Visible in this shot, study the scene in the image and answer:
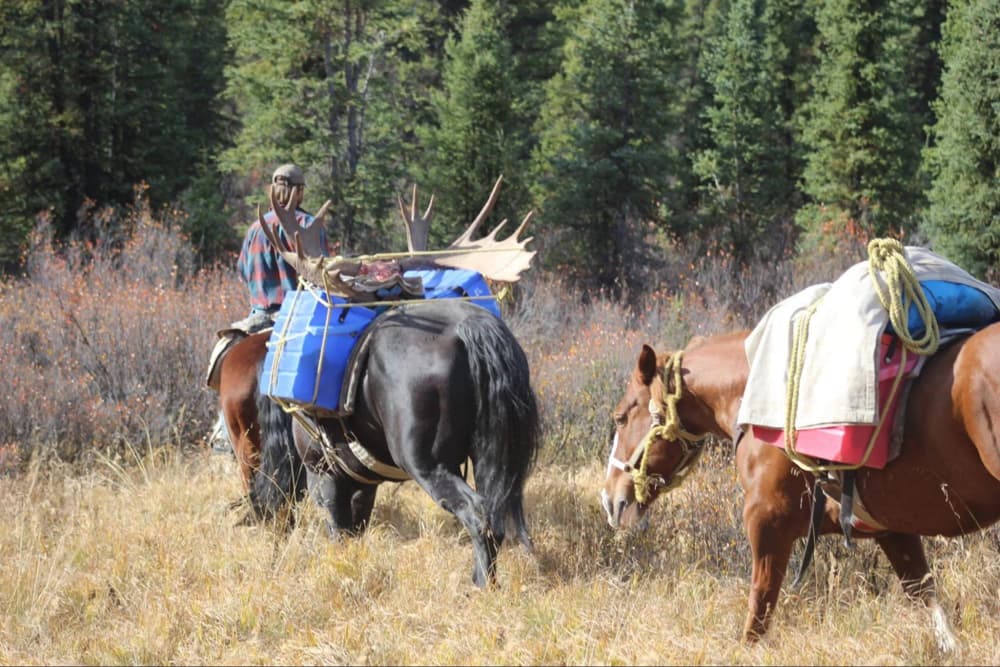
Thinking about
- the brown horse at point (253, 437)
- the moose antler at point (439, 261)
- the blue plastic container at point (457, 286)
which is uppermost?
the moose antler at point (439, 261)

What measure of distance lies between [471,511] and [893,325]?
205 centimetres

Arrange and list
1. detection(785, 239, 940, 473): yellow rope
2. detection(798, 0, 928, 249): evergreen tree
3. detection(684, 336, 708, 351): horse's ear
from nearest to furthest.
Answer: detection(785, 239, 940, 473): yellow rope < detection(684, 336, 708, 351): horse's ear < detection(798, 0, 928, 249): evergreen tree

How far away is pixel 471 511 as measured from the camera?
14.6 ft

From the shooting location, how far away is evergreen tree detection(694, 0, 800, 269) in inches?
792

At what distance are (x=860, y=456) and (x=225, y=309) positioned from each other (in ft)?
26.9

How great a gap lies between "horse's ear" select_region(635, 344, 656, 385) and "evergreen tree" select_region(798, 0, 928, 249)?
605 inches

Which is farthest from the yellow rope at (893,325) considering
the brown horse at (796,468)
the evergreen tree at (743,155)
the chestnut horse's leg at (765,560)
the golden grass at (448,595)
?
the evergreen tree at (743,155)

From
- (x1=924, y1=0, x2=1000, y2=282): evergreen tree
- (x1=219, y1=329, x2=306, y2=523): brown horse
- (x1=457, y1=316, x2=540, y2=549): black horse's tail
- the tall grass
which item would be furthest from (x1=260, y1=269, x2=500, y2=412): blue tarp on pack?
(x1=924, y1=0, x2=1000, y2=282): evergreen tree

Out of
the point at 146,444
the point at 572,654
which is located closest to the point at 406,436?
the point at 572,654

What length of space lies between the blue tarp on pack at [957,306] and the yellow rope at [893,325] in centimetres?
7

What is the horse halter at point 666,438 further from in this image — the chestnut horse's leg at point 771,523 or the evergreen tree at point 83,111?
the evergreen tree at point 83,111

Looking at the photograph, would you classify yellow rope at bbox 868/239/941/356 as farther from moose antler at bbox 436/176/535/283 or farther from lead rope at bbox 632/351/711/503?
moose antler at bbox 436/176/535/283

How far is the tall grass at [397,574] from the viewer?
3.67m

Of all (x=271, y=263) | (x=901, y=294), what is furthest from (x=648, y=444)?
(x=271, y=263)
